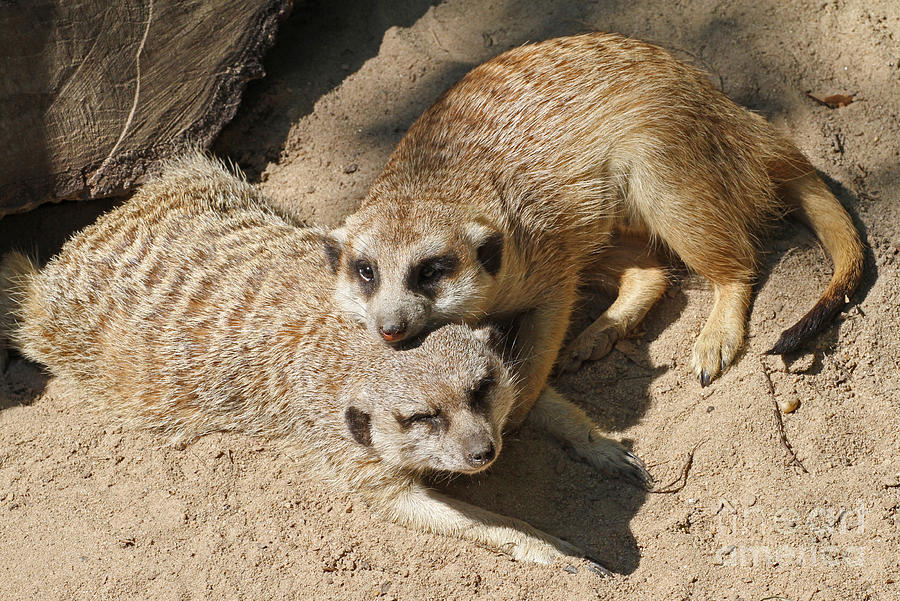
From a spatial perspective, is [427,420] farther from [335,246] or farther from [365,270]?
[335,246]

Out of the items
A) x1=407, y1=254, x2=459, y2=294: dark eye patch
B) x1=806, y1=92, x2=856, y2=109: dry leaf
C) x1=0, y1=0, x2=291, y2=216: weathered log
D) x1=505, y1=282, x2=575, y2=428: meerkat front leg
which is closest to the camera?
x1=407, y1=254, x2=459, y2=294: dark eye patch

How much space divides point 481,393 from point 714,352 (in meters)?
0.82

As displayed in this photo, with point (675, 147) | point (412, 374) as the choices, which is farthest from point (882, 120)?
point (412, 374)

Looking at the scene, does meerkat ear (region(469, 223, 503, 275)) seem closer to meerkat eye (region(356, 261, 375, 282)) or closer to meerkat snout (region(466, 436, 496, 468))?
meerkat eye (region(356, 261, 375, 282))

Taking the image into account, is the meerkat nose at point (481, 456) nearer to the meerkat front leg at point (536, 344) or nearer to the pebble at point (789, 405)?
the meerkat front leg at point (536, 344)

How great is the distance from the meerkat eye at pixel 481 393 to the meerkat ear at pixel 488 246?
37cm

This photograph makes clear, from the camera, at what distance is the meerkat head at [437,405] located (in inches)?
93.0

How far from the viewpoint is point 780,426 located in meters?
2.55

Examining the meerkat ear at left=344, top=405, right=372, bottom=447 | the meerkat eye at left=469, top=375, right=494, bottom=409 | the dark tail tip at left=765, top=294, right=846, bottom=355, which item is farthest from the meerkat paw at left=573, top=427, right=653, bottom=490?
the meerkat ear at left=344, top=405, right=372, bottom=447

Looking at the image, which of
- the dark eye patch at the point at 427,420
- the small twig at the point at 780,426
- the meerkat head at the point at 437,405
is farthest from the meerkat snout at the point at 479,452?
the small twig at the point at 780,426

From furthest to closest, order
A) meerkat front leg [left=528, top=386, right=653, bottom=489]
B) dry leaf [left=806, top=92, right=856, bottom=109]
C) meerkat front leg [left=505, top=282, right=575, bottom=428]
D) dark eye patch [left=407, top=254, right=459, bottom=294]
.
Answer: dry leaf [left=806, top=92, right=856, bottom=109] → meerkat front leg [left=505, top=282, right=575, bottom=428] → meerkat front leg [left=528, top=386, right=653, bottom=489] → dark eye patch [left=407, top=254, right=459, bottom=294]

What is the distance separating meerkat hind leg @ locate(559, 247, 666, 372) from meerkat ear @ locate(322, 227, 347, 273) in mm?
882

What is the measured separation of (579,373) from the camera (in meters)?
3.02

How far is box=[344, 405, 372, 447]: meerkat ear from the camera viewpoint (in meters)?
2.53
